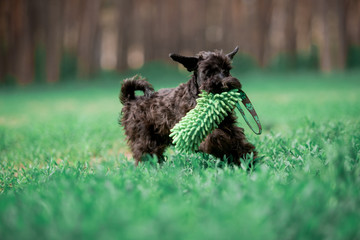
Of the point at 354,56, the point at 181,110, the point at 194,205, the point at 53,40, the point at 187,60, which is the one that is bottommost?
the point at 194,205

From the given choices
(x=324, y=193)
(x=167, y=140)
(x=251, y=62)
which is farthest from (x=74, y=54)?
(x=324, y=193)

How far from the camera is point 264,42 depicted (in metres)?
23.2

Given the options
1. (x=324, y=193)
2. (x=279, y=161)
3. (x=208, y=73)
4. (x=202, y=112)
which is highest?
(x=208, y=73)

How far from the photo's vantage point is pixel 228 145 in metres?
2.97

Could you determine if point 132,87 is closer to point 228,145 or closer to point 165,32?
point 228,145

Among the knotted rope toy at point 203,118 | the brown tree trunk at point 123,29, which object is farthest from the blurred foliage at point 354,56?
the knotted rope toy at point 203,118

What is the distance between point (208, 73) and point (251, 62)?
74.0 ft

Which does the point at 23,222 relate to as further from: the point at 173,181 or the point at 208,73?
the point at 208,73

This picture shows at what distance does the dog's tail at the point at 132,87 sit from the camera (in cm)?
356

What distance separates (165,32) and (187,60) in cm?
2513

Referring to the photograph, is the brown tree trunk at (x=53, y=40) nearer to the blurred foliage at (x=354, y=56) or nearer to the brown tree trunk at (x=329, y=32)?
the brown tree trunk at (x=329, y=32)

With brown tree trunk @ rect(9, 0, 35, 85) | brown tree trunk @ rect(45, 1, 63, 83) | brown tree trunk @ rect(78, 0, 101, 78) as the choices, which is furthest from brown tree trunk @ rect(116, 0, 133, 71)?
brown tree trunk @ rect(9, 0, 35, 85)

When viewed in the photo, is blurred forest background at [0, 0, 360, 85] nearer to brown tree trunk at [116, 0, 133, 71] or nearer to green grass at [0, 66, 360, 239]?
brown tree trunk at [116, 0, 133, 71]

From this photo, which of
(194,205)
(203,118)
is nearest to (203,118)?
(203,118)
